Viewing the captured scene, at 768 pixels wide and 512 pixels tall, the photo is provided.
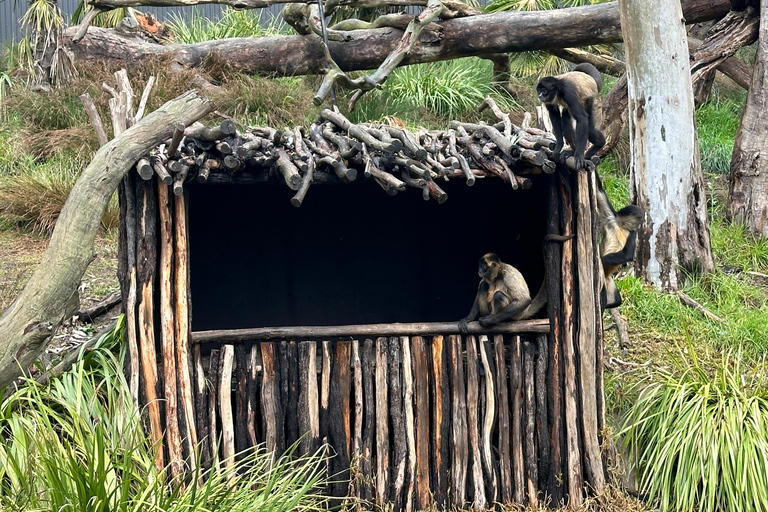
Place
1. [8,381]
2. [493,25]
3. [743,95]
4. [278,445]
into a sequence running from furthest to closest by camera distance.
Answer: [743,95] < [493,25] < [278,445] < [8,381]

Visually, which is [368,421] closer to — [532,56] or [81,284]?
[81,284]

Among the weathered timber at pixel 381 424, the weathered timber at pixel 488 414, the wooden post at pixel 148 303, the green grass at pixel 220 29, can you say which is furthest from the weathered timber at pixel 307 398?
the green grass at pixel 220 29

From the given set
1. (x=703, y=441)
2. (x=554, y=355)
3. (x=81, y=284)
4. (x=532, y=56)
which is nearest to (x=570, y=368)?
(x=554, y=355)

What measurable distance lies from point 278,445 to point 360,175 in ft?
5.92

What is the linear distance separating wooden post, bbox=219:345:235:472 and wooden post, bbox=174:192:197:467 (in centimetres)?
20

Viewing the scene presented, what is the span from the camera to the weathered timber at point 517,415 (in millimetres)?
5398

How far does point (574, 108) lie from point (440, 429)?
2.26 metres

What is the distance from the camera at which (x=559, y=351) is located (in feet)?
17.6

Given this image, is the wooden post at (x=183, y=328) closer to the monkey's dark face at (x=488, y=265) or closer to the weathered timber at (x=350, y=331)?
the weathered timber at (x=350, y=331)

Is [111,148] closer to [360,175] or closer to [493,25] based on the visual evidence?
[360,175]

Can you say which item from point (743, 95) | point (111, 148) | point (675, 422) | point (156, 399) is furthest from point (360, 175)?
point (743, 95)

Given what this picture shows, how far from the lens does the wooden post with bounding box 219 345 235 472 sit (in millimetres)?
5168

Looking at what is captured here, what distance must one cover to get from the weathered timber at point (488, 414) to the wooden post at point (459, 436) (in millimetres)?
131

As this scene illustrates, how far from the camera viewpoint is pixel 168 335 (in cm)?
498
